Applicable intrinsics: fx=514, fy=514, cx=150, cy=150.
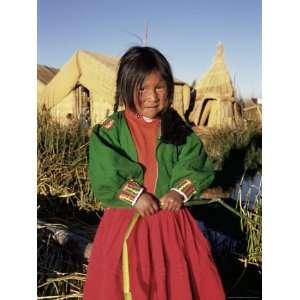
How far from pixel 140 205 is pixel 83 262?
69 cm

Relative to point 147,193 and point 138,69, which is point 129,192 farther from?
point 138,69

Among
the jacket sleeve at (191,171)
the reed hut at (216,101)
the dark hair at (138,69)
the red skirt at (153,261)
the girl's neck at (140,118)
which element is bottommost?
the red skirt at (153,261)

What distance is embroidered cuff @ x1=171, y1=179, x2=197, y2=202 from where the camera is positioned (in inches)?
49.6

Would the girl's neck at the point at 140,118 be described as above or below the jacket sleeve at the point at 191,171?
above

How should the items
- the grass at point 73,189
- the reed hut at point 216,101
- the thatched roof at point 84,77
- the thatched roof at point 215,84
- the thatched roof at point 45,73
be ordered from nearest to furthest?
the grass at point 73,189
the thatched roof at point 84,77
the thatched roof at point 45,73
the reed hut at point 216,101
the thatched roof at point 215,84

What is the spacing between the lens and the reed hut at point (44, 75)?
283cm

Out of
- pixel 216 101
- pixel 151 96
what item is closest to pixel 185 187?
pixel 151 96

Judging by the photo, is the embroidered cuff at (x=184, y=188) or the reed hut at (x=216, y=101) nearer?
the embroidered cuff at (x=184, y=188)

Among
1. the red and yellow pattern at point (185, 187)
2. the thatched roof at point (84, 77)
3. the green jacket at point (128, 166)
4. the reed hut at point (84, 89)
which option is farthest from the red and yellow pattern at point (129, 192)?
the reed hut at point (84, 89)

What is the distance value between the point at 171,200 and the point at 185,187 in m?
0.05

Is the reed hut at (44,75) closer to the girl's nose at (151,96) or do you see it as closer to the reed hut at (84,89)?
the reed hut at (84,89)

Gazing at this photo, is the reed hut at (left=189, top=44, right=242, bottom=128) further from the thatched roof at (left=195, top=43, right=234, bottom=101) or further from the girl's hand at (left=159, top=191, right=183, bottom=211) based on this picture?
the girl's hand at (left=159, top=191, right=183, bottom=211)

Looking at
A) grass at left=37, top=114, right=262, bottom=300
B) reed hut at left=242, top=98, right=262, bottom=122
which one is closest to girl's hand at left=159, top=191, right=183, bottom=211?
grass at left=37, top=114, right=262, bottom=300
